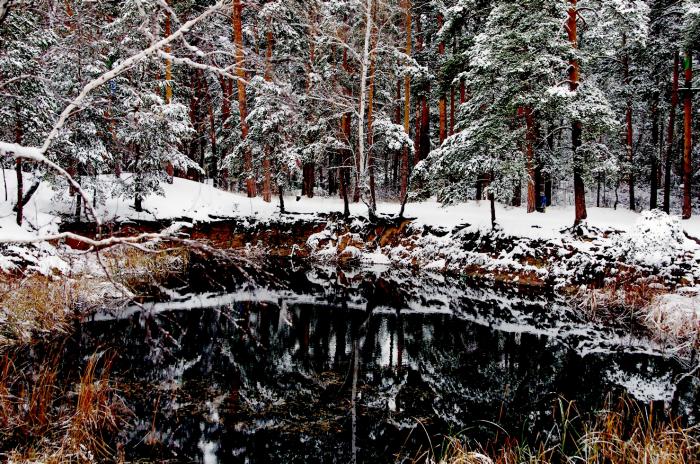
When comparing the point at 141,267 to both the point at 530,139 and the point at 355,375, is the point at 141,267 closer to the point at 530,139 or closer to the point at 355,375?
the point at 355,375

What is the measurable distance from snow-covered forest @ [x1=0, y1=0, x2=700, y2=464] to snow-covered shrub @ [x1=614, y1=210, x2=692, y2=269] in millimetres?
71

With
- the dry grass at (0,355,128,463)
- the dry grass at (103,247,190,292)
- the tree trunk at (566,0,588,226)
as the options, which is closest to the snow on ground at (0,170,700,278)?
the tree trunk at (566,0,588,226)

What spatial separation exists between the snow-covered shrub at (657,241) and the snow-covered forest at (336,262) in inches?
2.8

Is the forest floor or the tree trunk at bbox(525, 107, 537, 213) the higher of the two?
the tree trunk at bbox(525, 107, 537, 213)

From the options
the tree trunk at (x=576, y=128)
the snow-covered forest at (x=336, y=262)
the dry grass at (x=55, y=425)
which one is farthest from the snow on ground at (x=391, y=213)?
the dry grass at (x=55, y=425)

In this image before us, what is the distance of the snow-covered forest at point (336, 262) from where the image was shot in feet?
17.1

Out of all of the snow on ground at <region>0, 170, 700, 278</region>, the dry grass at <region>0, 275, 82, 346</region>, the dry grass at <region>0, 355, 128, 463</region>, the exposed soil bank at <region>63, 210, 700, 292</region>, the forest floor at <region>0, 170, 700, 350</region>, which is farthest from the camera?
the exposed soil bank at <region>63, 210, 700, 292</region>

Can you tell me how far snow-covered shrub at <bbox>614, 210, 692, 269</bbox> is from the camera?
45.2 feet

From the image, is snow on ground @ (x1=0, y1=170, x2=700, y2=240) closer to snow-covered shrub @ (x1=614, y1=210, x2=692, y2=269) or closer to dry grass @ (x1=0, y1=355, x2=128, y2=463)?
snow-covered shrub @ (x1=614, y1=210, x2=692, y2=269)

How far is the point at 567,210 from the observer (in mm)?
22578

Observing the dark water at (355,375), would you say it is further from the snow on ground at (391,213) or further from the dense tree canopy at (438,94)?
the dense tree canopy at (438,94)

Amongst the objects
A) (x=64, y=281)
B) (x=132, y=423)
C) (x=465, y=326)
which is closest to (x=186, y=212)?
(x=64, y=281)

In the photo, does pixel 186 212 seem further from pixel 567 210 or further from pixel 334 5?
pixel 567 210

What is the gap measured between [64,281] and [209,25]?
378 inches
